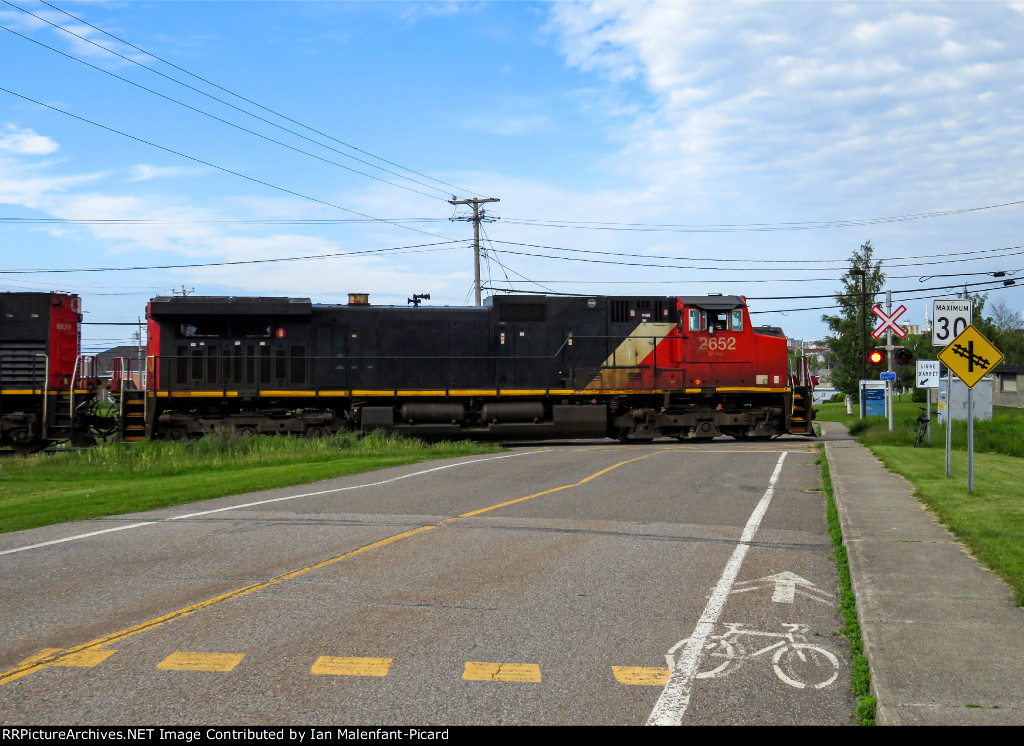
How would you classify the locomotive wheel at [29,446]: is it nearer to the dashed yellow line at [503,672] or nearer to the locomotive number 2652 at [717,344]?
the locomotive number 2652 at [717,344]

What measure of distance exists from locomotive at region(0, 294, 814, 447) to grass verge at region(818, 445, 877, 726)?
17.2 meters

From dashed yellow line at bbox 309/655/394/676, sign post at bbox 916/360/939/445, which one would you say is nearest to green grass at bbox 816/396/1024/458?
sign post at bbox 916/360/939/445

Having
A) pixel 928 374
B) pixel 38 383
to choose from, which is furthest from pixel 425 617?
pixel 38 383

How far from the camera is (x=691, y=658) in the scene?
570 centimetres

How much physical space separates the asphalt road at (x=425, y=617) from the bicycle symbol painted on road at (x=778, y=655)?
2 cm

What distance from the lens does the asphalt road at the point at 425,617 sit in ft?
15.9

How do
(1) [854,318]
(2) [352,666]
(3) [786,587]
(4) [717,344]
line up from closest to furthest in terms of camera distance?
(2) [352,666]
(3) [786,587]
(4) [717,344]
(1) [854,318]

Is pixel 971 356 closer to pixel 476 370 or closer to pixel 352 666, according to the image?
pixel 352 666

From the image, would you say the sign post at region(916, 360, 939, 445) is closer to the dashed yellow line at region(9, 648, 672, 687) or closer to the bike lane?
the bike lane

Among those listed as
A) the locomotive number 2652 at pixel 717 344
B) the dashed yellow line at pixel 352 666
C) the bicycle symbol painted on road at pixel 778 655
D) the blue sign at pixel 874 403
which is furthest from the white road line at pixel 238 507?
the blue sign at pixel 874 403

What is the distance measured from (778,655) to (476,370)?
2221cm

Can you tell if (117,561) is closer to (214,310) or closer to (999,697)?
(999,697)

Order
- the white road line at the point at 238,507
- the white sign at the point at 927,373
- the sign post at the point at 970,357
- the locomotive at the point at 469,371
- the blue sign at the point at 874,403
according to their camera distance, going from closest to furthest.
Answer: the white road line at the point at 238,507
the sign post at the point at 970,357
the white sign at the point at 927,373
the locomotive at the point at 469,371
the blue sign at the point at 874,403

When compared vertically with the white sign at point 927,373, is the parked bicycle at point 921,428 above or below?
below
